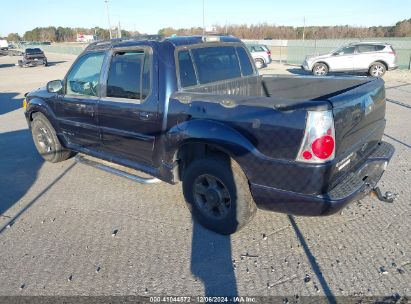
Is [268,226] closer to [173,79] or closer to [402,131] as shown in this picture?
[173,79]

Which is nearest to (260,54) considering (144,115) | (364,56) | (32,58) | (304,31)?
(364,56)

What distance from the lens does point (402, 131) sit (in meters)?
6.71

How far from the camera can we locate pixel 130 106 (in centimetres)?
377

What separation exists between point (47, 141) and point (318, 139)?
4690 millimetres

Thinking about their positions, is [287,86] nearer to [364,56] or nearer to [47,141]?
[47,141]

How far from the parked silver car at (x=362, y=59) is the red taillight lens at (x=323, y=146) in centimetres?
1609

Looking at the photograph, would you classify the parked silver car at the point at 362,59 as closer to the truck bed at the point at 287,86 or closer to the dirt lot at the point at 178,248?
the dirt lot at the point at 178,248

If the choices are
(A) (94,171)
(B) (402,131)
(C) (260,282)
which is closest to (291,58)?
(B) (402,131)

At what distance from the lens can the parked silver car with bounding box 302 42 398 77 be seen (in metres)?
16.3

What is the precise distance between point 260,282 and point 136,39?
306 cm

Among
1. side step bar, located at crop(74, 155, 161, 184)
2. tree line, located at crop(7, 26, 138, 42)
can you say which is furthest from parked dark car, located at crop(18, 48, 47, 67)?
tree line, located at crop(7, 26, 138, 42)

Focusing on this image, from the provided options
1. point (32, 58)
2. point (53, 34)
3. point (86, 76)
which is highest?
point (53, 34)

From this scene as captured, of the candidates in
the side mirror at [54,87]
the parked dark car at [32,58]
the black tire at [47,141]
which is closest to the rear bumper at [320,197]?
the side mirror at [54,87]

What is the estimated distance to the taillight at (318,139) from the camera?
2481 mm
